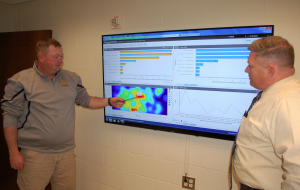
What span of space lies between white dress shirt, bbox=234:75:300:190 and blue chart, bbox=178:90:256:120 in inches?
15.6

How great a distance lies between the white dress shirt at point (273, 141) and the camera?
965 millimetres

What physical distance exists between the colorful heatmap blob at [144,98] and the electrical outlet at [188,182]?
Result: 0.73m

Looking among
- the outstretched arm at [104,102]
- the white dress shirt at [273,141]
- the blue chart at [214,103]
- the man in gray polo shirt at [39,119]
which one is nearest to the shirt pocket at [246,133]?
the white dress shirt at [273,141]

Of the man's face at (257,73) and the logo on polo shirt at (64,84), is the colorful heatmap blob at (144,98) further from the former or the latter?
the man's face at (257,73)

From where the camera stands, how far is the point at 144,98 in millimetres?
2039

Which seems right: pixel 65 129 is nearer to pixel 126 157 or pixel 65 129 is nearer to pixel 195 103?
pixel 126 157

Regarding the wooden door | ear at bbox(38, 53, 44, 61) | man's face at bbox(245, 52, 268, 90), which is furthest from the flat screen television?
the wooden door

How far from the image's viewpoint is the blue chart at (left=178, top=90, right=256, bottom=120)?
1649 millimetres

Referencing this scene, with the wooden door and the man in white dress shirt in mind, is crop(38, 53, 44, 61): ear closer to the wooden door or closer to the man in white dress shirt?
the wooden door

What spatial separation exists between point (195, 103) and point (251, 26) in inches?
31.3

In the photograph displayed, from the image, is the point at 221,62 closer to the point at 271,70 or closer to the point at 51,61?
the point at 271,70

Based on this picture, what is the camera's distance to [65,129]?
1.97 meters

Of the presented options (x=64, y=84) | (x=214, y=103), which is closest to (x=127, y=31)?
(x=64, y=84)

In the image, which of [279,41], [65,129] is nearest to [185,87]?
[279,41]
